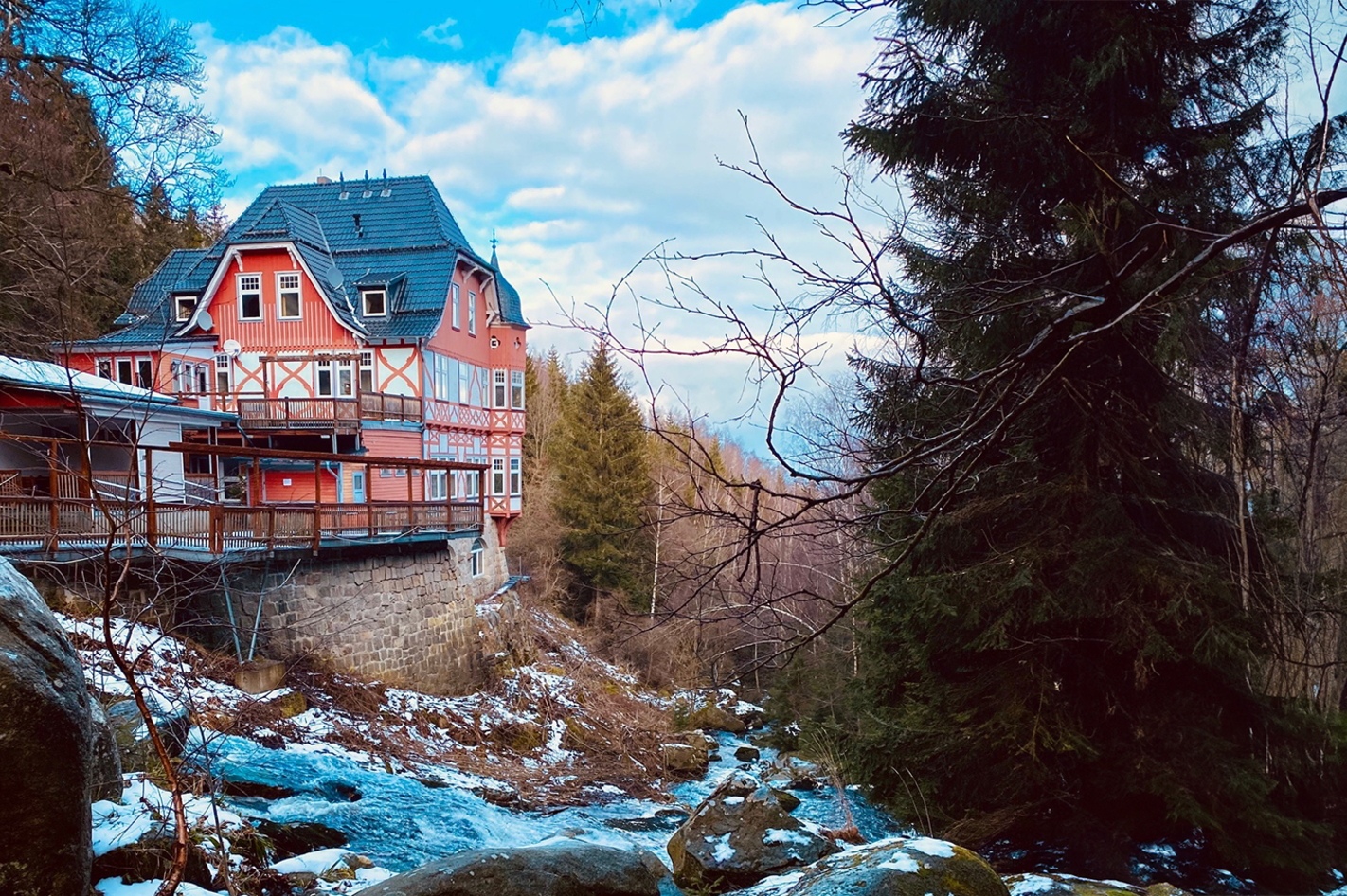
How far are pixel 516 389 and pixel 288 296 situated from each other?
23.8 feet

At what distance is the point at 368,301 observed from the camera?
21828 mm

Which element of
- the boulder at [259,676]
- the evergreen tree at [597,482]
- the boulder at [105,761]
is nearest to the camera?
the boulder at [105,761]

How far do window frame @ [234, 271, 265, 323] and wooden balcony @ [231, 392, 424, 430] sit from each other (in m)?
2.17

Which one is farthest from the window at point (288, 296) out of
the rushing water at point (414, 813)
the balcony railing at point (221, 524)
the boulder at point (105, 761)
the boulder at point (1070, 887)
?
the boulder at point (1070, 887)

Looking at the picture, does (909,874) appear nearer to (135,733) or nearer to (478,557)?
(135,733)

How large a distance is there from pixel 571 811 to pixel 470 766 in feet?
7.12

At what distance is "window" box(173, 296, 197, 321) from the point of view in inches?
848

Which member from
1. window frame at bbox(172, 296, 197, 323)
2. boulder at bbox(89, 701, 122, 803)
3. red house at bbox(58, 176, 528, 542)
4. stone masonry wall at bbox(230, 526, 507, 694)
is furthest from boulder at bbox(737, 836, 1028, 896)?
window frame at bbox(172, 296, 197, 323)

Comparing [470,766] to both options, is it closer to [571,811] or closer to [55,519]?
[571,811]

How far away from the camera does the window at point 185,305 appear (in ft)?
70.7

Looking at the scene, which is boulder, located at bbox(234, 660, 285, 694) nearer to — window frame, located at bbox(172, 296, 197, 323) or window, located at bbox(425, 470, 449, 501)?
window, located at bbox(425, 470, 449, 501)

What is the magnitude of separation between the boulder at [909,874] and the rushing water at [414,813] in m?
5.45

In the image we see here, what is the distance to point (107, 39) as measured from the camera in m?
8.48

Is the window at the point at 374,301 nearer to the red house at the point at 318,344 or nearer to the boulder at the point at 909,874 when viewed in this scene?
the red house at the point at 318,344
